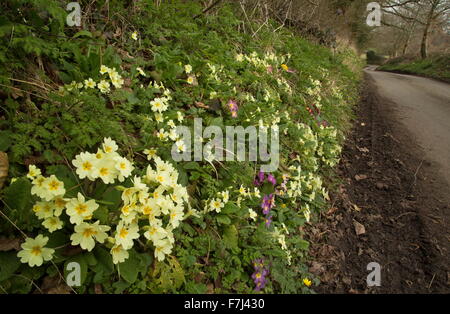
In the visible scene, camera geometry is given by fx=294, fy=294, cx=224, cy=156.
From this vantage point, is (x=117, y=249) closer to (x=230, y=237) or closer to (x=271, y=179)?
(x=230, y=237)

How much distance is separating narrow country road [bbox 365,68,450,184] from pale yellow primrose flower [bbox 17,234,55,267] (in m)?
4.62

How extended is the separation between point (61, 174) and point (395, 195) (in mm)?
3576

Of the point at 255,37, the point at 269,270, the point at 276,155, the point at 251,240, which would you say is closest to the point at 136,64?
the point at 276,155

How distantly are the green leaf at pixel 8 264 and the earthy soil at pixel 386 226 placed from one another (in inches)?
82.8

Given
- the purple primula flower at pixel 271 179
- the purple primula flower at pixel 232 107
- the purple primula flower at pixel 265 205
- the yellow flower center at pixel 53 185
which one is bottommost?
the purple primula flower at pixel 265 205

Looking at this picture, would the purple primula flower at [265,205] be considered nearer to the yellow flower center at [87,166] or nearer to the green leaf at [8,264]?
the yellow flower center at [87,166]

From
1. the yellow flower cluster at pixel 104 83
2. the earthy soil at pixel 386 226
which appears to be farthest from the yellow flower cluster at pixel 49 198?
the earthy soil at pixel 386 226

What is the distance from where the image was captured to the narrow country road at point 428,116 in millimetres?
4801

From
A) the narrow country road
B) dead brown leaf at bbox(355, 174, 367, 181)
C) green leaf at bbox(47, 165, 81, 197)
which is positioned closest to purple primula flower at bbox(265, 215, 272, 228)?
green leaf at bbox(47, 165, 81, 197)

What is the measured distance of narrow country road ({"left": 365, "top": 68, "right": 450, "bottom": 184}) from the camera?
15.8 feet

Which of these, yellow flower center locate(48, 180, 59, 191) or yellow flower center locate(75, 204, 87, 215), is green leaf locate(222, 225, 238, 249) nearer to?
yellow flower center locate(75, 204, 87, 215)

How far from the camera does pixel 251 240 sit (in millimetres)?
2277

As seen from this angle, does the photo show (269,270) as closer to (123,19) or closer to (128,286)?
(128,286)

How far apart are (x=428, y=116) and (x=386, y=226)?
197 inches
